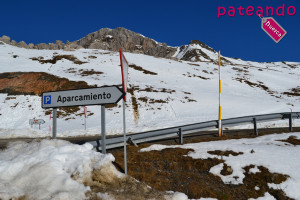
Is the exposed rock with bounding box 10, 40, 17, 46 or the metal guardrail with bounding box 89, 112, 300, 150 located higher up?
the exposed rock with bounding box 10, 40, 17, 46

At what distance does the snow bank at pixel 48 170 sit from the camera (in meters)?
4.15

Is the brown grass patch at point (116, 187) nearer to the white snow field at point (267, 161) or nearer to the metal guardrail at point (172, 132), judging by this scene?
the white snow field at point (267, 161)

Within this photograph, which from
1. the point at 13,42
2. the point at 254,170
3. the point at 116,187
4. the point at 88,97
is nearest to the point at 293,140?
the point at 254,170

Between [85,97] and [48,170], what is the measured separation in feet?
8.44

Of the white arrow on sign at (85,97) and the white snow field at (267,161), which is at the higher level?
the white arrow on sign at (85,97)

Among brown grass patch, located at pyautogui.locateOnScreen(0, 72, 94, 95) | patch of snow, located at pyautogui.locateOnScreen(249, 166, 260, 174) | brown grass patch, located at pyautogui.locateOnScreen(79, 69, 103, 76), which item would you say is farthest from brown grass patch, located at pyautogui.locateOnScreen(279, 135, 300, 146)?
brown grass patch, located at pyautogui.locateOnScreen(79, 69, 103, 76)

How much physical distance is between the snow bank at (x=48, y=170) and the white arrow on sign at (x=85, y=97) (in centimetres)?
151

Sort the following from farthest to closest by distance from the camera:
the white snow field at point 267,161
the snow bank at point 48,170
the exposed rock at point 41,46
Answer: the exposed rock at point 41,46
the white snow field at point 267,161
the snow bank at point 48,170

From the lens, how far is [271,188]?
17.7 ft

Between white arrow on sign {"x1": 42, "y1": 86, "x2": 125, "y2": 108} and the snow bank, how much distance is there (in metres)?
1.51

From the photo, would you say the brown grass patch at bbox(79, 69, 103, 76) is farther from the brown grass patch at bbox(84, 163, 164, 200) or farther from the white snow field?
the brown grass patch at bbox(84, 163, 164, 200)

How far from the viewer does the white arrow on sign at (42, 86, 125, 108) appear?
238 inches

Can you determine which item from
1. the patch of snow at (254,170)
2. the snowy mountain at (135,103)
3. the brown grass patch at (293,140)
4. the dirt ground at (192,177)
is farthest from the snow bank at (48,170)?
the snowy mountain at (135,103)

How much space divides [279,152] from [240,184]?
262 centimetres
